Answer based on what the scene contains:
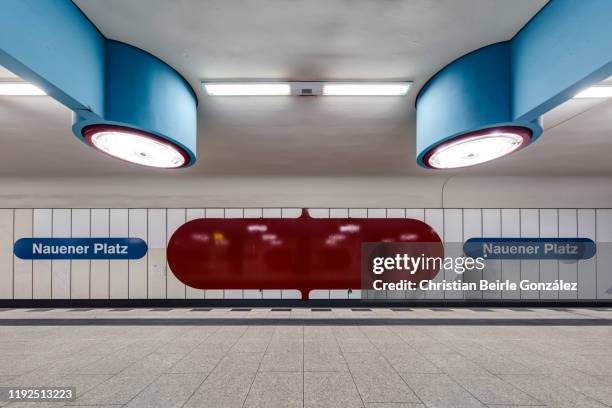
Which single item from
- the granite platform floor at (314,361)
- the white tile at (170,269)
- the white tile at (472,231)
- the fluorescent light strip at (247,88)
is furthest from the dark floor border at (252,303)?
the fluorescent light strip at (247,88)

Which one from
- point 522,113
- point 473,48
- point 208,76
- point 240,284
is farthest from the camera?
point 240,284

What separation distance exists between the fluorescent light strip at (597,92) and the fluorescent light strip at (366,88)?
224 centimetres

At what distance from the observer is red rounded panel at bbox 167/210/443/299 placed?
28.5ft

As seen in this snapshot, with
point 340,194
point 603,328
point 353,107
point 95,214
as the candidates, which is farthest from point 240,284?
point 603,328

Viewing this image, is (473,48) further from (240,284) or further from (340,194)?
(240,284)

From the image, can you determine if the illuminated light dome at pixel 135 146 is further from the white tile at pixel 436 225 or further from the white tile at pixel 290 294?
the white tile at pixel 436 225

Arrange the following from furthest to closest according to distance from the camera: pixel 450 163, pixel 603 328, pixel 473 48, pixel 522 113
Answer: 1. pixel 603 328
2. pixel 450 163
3. pixel 473 48
4. pixel 522 113

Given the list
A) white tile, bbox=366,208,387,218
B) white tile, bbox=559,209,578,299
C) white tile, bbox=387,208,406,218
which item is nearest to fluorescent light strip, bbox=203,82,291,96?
white tile, bbox=366,208,387,218

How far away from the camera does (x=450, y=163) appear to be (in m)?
4.96

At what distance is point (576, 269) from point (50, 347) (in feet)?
38.6

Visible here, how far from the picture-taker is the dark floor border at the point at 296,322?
20.3 feet

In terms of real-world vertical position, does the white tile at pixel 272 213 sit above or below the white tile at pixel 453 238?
above

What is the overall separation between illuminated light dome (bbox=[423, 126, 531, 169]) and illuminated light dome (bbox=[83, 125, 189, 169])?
3481 millimetres

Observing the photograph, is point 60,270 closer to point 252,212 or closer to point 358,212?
point 252,212
